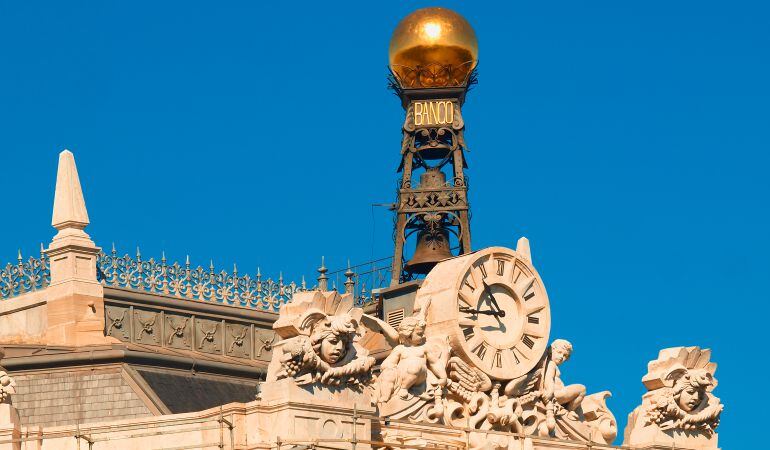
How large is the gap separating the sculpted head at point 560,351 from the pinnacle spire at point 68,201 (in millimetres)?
14149

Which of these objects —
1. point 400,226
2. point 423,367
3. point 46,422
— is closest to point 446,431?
point 423,367

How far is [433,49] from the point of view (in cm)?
9188

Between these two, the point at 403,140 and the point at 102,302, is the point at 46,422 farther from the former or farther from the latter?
the point at 403,140

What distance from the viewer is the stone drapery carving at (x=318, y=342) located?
56781 millimetres

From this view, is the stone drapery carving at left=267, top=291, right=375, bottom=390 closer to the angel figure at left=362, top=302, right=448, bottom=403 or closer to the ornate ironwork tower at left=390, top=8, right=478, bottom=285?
the angel figure at left=362, top=302, right=448, bottom=403

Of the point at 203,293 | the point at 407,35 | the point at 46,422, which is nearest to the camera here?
the point at 46,422

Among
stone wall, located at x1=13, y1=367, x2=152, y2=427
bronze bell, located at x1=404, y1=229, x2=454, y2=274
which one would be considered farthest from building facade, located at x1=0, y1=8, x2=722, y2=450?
bronze bell, located at x1=404, y1=229, x2=454, y2=274

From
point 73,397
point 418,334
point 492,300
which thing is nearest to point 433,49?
point 73,397

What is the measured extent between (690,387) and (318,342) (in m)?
11.6

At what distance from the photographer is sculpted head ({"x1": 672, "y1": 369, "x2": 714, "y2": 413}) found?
64750mm

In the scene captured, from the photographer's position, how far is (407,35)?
302ft

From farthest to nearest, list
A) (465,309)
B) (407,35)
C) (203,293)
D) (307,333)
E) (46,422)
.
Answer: (407,35), (203,293), (46,422), (465,309), (307,333)

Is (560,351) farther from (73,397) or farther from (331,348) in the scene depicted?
(73,397)

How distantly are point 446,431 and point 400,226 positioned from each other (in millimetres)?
32441
